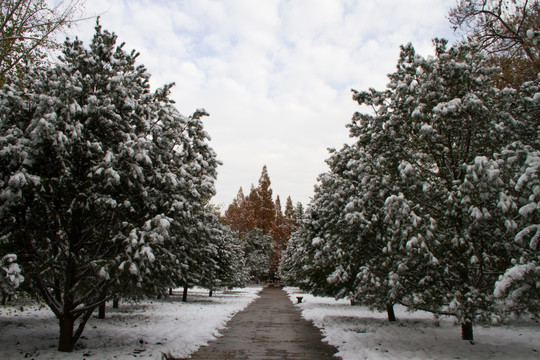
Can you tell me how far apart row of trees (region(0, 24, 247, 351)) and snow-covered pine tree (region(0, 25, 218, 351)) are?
2cm

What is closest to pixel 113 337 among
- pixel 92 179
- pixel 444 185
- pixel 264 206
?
pixel 92 179

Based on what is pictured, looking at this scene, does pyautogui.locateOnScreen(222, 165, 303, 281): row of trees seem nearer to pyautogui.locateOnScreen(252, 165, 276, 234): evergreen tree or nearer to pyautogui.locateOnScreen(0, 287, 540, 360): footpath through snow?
pyautogui.locateOnScreen(252, 165, 276, 234): evergreen tree

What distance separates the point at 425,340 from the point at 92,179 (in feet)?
29.2

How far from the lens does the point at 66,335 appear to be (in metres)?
7.14

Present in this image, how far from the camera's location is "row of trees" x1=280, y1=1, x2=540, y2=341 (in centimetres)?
651

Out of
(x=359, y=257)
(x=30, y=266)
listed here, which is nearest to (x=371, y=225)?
(x=359, y=257)

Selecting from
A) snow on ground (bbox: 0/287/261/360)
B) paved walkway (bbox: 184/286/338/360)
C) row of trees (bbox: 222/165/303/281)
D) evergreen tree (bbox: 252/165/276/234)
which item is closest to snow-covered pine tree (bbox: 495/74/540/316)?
paved walkway (bbox: 184/286/338/360)

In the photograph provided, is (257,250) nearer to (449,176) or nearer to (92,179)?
(449,176)

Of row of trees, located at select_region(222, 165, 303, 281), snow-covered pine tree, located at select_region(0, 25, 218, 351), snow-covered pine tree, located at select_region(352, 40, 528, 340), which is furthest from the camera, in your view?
row of trees, located at select_region(222, 165, 303, 281)

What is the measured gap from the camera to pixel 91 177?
6.45 metres

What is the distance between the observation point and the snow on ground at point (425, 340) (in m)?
7.46

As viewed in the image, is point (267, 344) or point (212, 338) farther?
point (212, 338)

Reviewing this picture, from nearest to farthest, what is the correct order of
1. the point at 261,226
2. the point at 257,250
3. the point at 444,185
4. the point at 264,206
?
the point at 444,185 → the point at 257,250 → the point at 261,226 → the point at 264,206

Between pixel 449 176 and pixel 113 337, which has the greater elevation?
pixel 449 176
